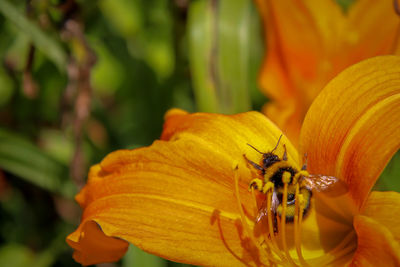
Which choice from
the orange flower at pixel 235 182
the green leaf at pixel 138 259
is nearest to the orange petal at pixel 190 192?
the orange flower at pixel 235 182

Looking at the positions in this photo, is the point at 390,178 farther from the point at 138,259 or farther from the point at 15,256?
the point at 15,256

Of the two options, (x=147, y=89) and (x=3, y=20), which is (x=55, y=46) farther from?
(x=147, y=89)

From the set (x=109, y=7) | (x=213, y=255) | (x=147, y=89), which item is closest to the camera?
(x=213, y=255)

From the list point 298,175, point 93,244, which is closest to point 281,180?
point 298,175

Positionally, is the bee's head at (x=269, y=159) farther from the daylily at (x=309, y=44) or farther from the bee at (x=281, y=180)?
the daylily at (x=309, y=44)

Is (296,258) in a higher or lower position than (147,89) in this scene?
lower

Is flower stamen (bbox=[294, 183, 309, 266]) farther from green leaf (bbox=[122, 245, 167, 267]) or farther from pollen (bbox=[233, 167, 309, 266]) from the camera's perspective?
green leaf (bbox=[122, 245, 167, 267])

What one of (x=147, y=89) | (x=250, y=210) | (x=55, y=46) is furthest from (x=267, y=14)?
(x=250, y=210)
